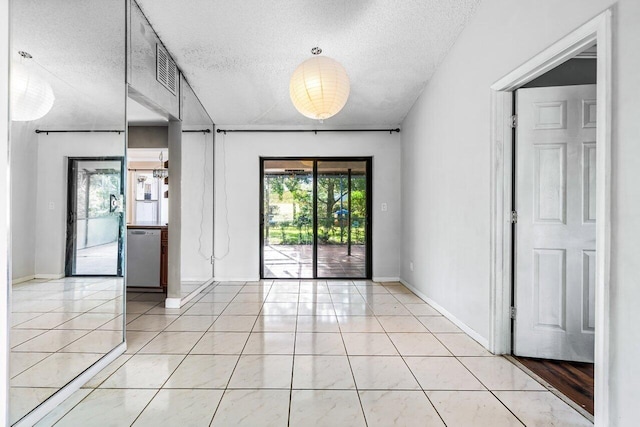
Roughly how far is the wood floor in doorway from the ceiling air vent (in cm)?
385

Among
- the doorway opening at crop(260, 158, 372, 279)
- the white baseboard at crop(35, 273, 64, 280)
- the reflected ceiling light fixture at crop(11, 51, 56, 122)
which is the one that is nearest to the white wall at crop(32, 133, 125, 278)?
the white baseboard at crop(35, 273, 64, 280)

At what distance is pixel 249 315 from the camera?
129 inches

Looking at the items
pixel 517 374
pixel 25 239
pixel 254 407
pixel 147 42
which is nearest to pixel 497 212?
pixel 517 374

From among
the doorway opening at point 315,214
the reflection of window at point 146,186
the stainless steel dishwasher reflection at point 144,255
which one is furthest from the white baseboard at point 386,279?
the reflection of window at point 146,186

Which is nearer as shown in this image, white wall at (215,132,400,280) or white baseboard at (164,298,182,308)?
white baseboard at (164,298,182,308)

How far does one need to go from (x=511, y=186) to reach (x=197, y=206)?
11.3ft

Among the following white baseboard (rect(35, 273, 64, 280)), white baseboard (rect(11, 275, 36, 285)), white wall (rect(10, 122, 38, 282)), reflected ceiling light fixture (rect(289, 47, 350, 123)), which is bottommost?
white baseboard (rect(35, 273, 64, 280))

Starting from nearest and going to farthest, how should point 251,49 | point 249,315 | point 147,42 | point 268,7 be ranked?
point 268,7 < point 147,42 < point 251,49 < point 249,315

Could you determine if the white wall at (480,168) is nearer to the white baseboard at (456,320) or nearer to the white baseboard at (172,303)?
the white baseboard at (456,320)

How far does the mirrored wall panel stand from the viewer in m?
1.51

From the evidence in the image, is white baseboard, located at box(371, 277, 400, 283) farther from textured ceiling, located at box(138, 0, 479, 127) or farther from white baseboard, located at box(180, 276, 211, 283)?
textured ceiling, located at box(138, 0, 479, 127)

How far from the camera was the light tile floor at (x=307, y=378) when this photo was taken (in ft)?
5.34

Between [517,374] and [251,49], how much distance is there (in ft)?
11.2

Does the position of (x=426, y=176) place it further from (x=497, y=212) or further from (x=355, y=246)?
(x=355, y=246)
